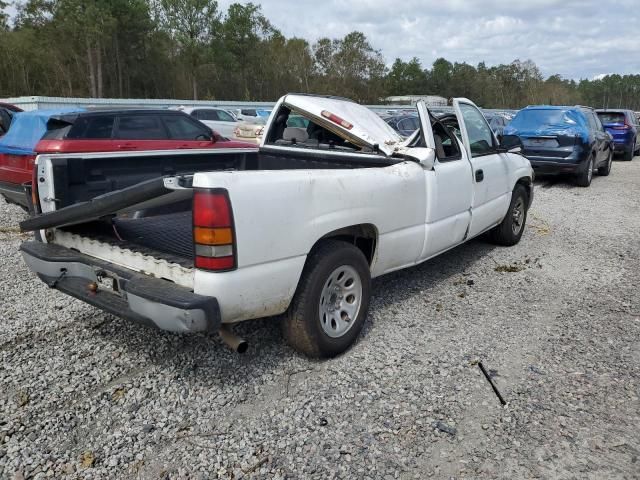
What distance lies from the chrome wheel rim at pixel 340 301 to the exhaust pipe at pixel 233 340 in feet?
2.04

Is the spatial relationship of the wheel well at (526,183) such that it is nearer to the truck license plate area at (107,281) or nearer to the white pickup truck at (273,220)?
the white pickup truck at (273,220)

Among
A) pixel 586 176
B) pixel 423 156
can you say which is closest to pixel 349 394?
pixel 423 156

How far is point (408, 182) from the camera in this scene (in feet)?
13.1

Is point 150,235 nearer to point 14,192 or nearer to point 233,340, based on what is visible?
point 233,340

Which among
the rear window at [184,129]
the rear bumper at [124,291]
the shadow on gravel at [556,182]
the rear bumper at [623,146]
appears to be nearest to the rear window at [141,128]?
the rear window at [184,129]

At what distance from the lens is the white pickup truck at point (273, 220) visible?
2758 millimetres

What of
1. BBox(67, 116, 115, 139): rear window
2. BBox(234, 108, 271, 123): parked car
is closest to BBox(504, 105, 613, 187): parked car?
BBox(67, 116, 115, 139): rear window

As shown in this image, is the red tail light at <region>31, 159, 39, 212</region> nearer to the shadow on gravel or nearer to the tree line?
the shadow on gravel

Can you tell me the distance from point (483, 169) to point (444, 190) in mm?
1044

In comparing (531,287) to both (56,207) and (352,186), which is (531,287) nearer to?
→ (352,186)

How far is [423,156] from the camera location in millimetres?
4180

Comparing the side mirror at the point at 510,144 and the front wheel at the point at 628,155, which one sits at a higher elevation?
the side mirror at the point at 510,144

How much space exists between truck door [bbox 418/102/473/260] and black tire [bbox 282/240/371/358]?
Answer: 1.02 metres

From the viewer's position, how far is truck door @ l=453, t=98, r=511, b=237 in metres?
5.16
